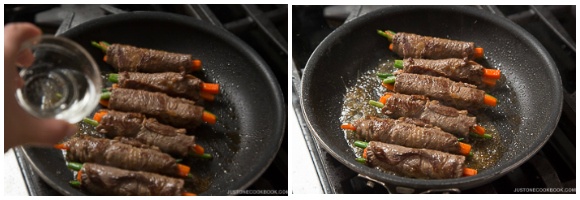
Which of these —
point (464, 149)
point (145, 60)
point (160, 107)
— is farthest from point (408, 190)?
point (145, 60)

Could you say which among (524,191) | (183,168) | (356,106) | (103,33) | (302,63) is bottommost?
(524,191)

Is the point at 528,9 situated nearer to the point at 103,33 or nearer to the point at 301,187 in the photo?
the point at 301,187

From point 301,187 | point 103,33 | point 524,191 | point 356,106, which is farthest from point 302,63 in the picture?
point 524,191

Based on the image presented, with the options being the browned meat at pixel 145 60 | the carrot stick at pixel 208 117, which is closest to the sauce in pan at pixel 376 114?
the carrot stick at pixel 208 117

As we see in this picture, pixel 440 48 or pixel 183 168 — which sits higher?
pixel 440 48

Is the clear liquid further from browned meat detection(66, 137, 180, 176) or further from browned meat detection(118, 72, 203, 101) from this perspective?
browned meat detection(118, 72, 203, 101)

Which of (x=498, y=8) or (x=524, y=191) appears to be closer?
(x=524, y=191)
